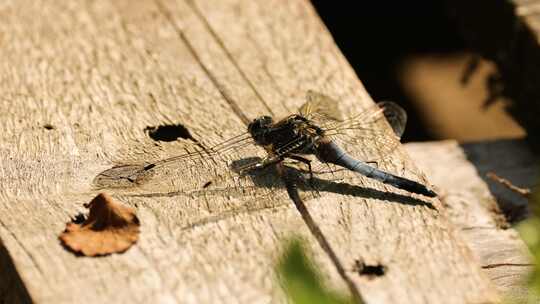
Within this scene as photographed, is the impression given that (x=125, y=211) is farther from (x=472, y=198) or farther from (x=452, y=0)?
(x=452, y=0)

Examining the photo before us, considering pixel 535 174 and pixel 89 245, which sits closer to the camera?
pixel 89 245

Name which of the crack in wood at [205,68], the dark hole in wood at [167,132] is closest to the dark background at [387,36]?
the crack in wood at [205,68]

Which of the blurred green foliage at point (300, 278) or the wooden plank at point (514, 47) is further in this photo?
the wooden plank at point (514, 47)

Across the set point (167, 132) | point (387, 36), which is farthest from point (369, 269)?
point (387, 36)

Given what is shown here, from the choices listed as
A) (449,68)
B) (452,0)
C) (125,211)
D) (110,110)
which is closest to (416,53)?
(449,68)

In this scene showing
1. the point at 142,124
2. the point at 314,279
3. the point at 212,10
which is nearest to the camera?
the point at 314,279

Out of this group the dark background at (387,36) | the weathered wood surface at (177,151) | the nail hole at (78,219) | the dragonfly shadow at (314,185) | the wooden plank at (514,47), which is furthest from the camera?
the dark background at (387,36)

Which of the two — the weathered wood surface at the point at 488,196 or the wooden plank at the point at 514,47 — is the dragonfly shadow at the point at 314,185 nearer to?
the weathered wood surface at the point at 488,196
